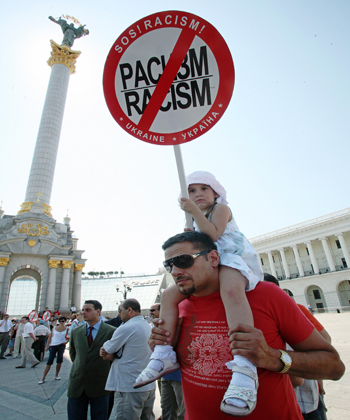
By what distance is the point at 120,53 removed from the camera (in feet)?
6.73

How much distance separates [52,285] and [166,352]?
72.1 ft

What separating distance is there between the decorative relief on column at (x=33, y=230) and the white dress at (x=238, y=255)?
75.4 feet

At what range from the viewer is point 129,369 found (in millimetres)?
3641

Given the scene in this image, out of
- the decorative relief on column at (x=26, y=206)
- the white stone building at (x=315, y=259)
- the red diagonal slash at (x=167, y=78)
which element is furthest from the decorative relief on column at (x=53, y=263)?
the white stone building at (x=315, y=259)

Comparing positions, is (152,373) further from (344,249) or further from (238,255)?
(344,249)

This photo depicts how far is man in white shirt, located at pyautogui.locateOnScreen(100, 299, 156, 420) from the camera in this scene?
3.43m

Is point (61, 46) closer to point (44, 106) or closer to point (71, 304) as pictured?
point (44, 106)

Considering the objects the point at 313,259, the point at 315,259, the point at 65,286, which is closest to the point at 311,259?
the point at 313,259

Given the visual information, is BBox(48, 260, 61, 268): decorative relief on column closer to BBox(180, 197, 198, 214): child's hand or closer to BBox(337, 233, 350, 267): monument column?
BBox(180, 197, 198, 214): child's hand

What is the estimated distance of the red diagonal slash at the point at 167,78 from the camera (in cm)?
199

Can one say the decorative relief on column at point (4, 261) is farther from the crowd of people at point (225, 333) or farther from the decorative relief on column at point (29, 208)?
the crowd of people at point (225, 333)

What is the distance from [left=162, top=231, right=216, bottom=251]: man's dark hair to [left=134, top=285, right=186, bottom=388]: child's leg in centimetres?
39

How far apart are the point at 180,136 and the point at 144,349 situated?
3.30m

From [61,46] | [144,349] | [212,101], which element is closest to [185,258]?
[212,101]
